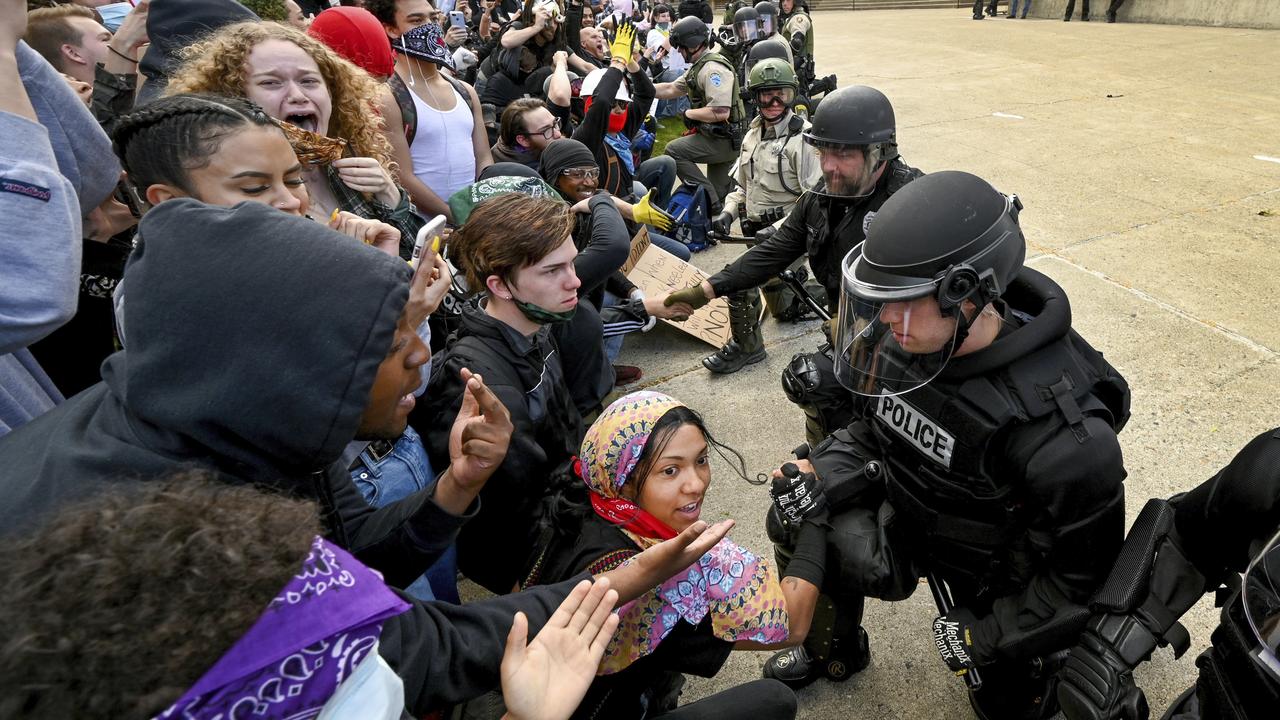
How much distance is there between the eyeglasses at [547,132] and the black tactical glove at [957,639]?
346 centimetres

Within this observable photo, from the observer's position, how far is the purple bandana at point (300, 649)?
758mm

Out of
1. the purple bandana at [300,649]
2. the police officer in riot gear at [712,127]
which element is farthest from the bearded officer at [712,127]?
the purple bandana at [300,649]

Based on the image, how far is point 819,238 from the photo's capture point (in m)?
3.31

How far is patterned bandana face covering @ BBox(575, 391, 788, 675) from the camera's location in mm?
1627

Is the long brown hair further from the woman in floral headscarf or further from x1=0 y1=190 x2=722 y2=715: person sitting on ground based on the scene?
the woman in floral headscarf

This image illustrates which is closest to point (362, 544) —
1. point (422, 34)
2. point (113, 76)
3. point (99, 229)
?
point (99, 229)

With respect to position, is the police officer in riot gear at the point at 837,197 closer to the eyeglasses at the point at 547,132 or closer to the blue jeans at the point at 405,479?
the blue jeans at the point at 405,479

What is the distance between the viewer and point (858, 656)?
100 inches

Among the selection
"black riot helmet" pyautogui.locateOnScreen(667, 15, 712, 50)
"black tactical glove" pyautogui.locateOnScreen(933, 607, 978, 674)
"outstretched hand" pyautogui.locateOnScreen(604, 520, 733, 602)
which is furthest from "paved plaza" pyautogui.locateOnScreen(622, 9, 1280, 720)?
"black riot helmet" pyautogui.locateOnScreen(667, 15, 712, 50)

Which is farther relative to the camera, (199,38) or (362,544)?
(199,38)

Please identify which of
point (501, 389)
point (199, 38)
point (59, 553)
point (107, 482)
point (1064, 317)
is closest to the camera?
point (59, 553)

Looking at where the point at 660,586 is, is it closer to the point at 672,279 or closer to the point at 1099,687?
the point at 1099,687

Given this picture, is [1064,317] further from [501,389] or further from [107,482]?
[107,482]

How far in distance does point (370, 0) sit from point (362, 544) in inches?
117
